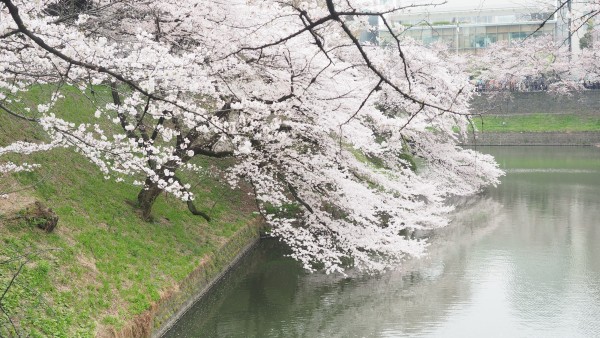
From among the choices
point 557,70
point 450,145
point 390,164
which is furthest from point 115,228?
point 557,70

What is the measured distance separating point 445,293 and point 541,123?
29275mm

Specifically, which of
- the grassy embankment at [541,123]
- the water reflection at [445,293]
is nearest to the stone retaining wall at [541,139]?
the grassy embankment at [541,123]

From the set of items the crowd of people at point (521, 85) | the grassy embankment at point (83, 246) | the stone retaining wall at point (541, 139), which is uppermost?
the crowd of people at point (521, 85)

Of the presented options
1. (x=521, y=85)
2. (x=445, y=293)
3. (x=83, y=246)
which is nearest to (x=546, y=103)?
(x=521, y=85)

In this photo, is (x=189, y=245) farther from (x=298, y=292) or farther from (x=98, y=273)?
(x=98, y=273)

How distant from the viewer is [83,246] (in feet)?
30.1

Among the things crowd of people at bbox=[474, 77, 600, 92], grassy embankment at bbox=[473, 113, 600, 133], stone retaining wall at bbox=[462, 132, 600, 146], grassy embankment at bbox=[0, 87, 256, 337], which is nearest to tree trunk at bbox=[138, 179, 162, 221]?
grassy embankment at bbox=[0, 87, 256, 337]

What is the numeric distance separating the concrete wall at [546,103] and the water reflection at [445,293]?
2347 centimetres

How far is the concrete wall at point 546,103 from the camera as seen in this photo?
38625 mm

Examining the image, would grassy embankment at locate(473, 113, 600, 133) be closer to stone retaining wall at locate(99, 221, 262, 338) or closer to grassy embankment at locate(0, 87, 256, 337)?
stone retaining wall at locate(99, 221, 262, 338)

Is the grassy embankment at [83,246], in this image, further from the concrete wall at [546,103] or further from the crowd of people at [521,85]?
the crowd of people at [521,85]

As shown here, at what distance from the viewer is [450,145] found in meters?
20.3

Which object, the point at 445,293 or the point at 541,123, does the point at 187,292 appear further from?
the point at 541,123

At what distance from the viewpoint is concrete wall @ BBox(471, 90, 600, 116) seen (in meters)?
38.6
